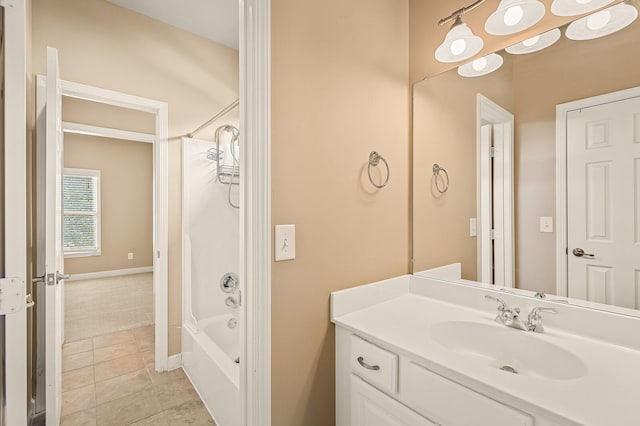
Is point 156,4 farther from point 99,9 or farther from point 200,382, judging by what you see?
point 200,382

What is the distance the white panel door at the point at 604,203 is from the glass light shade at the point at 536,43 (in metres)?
0.30

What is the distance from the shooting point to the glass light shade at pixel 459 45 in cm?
126

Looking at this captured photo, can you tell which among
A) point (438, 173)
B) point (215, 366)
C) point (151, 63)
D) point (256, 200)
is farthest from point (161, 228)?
point (438, 173)

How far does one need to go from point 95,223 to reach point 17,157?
18.1 ft

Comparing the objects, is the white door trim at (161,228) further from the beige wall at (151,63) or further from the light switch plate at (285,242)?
the light switch plate at (285,242)

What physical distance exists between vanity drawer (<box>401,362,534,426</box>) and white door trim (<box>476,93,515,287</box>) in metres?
0.65

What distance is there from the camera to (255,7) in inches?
41.5

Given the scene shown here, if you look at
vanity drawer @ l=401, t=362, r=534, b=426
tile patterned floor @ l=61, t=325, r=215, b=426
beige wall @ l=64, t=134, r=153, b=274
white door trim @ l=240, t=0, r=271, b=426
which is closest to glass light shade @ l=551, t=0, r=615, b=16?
white door trim @ l=240, t=0, r=271, b=426

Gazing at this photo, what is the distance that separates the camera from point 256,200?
41.8 inches

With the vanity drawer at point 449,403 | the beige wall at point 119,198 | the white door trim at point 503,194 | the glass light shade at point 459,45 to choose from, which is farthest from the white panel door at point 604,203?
the beige wall at point 119,198

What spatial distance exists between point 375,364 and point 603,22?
4.78 feet

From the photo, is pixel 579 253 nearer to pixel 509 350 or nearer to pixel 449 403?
pixel 509 350

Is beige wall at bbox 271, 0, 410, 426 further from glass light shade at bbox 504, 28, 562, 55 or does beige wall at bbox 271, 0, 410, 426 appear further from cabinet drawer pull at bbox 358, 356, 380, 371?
glass light shade at bbox 504, 28, 562, 55

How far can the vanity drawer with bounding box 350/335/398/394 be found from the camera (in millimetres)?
997
